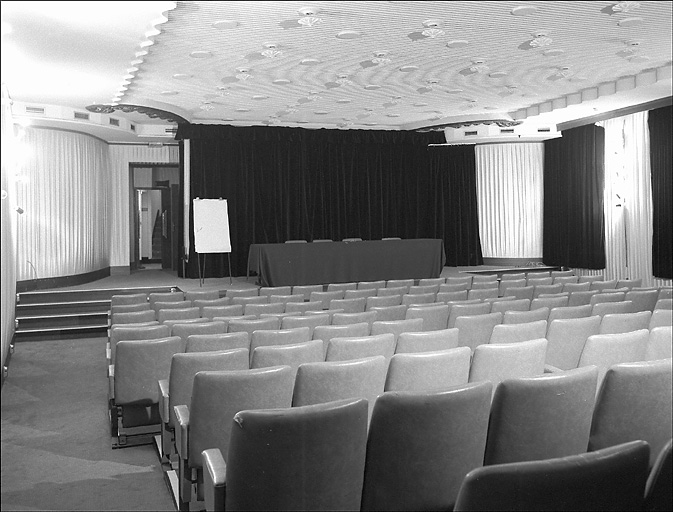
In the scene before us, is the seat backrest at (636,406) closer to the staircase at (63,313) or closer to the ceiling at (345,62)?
the ceiling at (345,62)

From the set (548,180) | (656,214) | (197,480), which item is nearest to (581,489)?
(197,480)

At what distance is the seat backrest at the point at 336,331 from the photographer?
4.90 metres

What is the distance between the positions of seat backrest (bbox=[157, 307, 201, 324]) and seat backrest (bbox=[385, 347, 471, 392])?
3.31 meters

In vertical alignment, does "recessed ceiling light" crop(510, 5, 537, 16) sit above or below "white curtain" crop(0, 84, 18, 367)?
above

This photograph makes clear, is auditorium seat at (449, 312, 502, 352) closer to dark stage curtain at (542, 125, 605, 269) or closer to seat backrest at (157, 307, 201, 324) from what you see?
seat backrest at (157, 307, 201, 324)

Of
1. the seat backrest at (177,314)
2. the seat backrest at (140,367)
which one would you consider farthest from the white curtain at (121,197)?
the seat backrest at (140,367)

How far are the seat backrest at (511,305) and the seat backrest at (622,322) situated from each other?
1263 millimetres

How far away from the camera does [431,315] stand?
597 centimetres

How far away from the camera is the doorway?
15438 millimetres

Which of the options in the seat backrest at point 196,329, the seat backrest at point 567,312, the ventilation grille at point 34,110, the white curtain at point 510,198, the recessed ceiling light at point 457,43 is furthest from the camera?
the white curtain at point 510,198

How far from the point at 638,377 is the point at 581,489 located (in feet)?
3.67

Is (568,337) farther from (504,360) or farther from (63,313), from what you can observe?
(63,313)

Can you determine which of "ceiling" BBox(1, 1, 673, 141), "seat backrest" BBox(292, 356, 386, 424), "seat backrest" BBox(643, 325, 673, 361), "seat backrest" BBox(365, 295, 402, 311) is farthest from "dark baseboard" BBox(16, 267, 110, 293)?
"seat backrest" BBox(643, 325, 673, 361)

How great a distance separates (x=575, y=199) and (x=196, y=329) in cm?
1162
